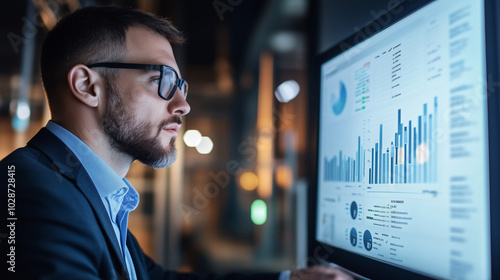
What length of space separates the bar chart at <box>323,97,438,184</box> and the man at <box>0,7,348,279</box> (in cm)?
26

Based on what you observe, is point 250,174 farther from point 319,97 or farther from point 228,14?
point 319,97

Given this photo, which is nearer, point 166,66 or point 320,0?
point 166,66

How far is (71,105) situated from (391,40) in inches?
35.4

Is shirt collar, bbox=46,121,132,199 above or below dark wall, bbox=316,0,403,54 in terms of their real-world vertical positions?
below

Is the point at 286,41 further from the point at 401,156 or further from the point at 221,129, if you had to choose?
the point at 401,156

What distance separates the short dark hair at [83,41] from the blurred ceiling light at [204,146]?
4.84 metres

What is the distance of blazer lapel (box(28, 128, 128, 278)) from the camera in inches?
37.8

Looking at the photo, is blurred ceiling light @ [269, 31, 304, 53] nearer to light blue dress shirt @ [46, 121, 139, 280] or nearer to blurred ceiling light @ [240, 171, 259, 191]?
blurred ceiling light @ [240, 171, 259, 191]

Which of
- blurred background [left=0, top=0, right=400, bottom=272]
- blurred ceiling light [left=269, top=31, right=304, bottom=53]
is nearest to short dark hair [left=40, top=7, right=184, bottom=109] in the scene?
blurred background [left=0, top=0, right=400, bottom=272]

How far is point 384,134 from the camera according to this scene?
0.86 meters

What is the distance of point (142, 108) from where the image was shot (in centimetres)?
124

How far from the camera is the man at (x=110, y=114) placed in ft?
3.27

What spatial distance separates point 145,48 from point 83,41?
183 millimetres

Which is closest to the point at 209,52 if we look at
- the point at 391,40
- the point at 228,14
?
the point at 228,14
